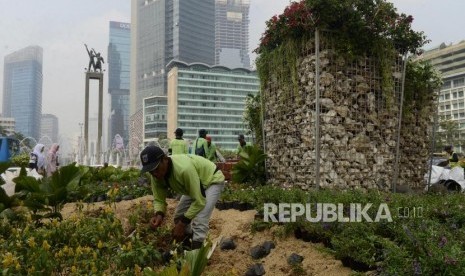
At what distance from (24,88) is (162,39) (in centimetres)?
6609

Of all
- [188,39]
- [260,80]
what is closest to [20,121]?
[188,39]

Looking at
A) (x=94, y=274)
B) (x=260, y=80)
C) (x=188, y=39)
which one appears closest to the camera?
(x=94, y=274)

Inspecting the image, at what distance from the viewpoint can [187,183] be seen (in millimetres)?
4227

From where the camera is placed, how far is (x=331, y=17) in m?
8.09

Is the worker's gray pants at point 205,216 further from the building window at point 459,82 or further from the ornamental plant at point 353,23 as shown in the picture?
the building window at point 459,82

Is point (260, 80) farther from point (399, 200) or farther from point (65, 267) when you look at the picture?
point (65, 267)

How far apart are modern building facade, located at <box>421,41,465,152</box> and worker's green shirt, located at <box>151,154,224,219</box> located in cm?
8400

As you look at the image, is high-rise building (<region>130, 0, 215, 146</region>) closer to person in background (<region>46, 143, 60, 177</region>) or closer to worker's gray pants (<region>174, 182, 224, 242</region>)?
person in background (<region>46, 143, 60, 177</region>)

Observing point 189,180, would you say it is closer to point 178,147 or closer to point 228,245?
point 228,245

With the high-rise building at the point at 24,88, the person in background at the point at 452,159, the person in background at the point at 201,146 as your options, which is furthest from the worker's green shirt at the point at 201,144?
the high-rise building at the point at 24,88

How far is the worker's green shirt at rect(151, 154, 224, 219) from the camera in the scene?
415 cm

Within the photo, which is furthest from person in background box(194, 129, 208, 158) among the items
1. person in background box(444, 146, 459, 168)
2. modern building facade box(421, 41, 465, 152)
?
modern building facade box(421, 41, 465, 152)

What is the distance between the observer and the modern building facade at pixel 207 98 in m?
99.8

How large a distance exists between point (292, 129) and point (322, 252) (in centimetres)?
475
